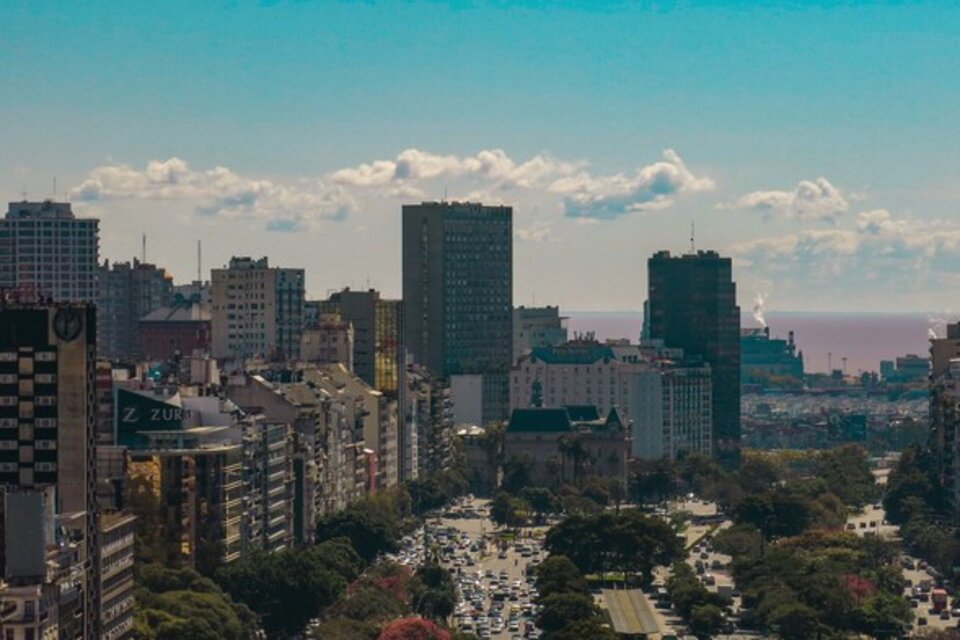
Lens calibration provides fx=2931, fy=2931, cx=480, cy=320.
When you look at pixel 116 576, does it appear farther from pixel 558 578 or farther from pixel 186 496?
pixel 558 578

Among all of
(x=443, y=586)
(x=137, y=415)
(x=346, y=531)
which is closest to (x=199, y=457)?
(x=137, y=415)

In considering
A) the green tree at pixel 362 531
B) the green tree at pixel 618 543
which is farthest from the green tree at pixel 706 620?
the green tree at pixel 362 531

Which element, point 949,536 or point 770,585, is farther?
point 949,536

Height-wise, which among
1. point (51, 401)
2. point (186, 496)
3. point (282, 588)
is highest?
point (51, 401)

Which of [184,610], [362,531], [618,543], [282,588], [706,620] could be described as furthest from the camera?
[362,531]

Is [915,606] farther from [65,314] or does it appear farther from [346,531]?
[65,314]

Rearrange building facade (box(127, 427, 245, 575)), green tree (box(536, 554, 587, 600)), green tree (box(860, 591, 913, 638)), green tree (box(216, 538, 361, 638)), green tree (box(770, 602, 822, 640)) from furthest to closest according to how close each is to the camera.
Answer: green tree (box(536, 554, 587, 600))
green tree (box(860, 591, 913, 638))
green tree (box(770, 602, 822, 640))
building facade (box(127, 427, 245, 575))
green tree (box(216, 538, 361, 638))

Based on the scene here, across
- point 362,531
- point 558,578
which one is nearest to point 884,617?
point 558,578

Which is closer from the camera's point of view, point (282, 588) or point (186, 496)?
point (282, 588)

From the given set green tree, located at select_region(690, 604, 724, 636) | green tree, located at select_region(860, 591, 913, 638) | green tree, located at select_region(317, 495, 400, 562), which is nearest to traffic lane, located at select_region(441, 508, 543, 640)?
green tree, located at select_region(317, 495, 400, 562)

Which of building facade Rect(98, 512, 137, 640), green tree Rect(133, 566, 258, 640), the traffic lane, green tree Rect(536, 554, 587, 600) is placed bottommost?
the traffic lane

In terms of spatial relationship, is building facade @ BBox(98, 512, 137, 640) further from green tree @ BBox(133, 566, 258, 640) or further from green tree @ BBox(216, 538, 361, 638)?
green tree @ BBox(216, 538, 361, 638)
